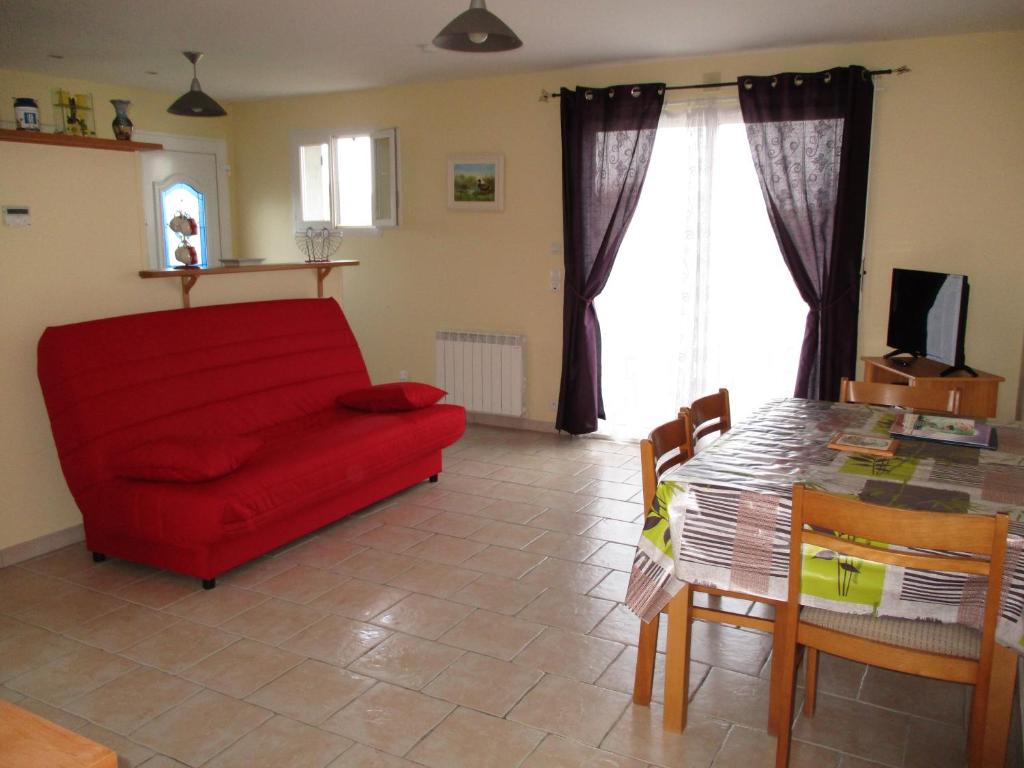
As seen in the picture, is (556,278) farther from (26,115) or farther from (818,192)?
(26,115)

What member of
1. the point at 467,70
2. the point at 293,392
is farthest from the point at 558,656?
the point at 467,70

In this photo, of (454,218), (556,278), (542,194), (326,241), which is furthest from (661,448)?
(326,241)

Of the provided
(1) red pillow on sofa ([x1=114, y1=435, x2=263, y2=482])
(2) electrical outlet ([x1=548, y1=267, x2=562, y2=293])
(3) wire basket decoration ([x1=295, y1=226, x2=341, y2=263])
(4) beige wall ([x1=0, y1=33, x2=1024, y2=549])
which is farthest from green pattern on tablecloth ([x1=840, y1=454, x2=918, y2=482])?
(3) wire basket decoration ([x1=295, y1=226, x2=341, y2=263])

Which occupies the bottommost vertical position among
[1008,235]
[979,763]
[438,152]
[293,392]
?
[979,763]

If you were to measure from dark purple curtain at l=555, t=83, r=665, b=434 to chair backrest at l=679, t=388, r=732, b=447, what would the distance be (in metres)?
2.36

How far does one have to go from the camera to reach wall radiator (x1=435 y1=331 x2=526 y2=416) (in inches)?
222

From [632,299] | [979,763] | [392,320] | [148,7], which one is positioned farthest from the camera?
[392,320]

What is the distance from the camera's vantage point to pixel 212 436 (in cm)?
340

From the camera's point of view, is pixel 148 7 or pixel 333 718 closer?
pixel 333 718

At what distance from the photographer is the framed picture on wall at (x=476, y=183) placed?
219 inches

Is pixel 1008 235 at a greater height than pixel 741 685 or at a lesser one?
greater

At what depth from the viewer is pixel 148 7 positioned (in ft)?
12.7

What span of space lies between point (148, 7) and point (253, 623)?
292 cm

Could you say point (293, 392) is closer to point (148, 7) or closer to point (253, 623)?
point (253, 623)
